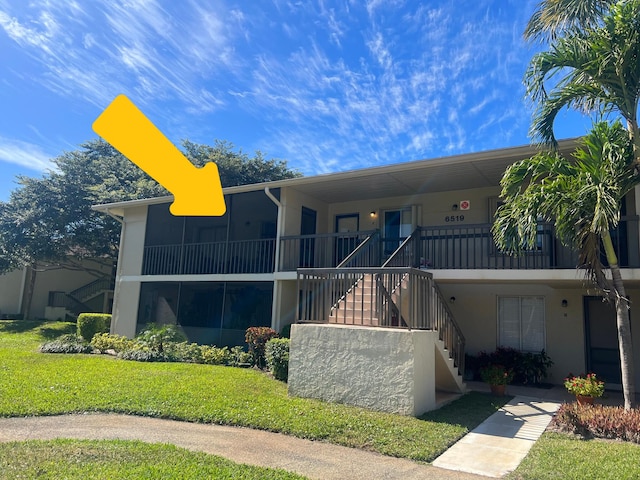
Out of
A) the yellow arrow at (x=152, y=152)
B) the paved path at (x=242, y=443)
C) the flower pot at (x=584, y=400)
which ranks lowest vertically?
the paved path at (x=242, y=443)

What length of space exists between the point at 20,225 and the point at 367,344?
74.1 feet

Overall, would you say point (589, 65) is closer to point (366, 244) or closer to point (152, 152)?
point (366, 244)

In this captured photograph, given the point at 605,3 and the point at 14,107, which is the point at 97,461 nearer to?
the point at 14,107

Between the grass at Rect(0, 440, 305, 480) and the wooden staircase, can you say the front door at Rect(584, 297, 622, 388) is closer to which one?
the wooden staircase

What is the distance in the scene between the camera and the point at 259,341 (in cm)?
1245

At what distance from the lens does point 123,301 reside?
17375 mm

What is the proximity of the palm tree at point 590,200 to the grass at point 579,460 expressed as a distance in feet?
4.51

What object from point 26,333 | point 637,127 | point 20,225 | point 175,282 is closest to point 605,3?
point 637,127

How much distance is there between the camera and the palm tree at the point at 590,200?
7.14 m

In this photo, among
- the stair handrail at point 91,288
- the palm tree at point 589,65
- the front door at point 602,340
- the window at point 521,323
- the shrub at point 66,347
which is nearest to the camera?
the palm tree at point 589,65

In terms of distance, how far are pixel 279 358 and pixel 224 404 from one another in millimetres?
2751

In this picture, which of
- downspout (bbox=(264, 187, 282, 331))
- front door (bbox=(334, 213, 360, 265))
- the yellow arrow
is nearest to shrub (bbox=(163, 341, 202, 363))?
downspout (bbox=(264, 187, 282, 331))

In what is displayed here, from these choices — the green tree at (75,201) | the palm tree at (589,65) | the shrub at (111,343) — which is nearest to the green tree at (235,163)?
the green tree at (75,201)

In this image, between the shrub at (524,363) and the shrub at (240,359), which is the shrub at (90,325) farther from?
the shrub at (524,363)
